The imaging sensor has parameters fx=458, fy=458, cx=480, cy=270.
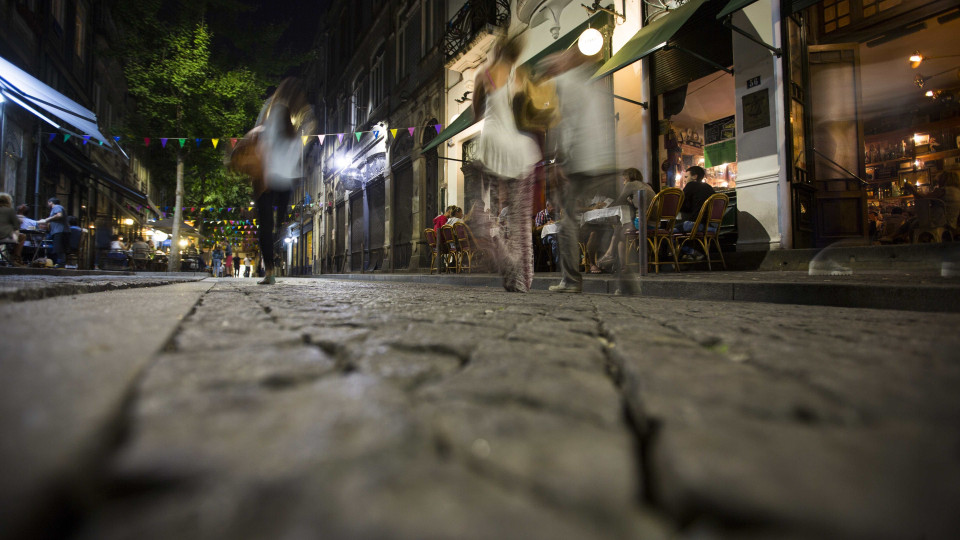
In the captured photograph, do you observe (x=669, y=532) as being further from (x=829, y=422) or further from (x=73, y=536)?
(x=73, y=536)

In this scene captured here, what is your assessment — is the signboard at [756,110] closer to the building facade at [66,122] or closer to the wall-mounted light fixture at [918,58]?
the wall-mounted light fixture at [918,58]

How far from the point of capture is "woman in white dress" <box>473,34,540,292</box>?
12.3ft

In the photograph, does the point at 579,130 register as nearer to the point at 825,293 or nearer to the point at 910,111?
the point at 825,293

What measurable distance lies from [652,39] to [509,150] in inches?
171

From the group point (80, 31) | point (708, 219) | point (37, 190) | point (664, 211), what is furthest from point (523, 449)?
point (80, 31)

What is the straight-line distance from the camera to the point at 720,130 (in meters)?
10.4

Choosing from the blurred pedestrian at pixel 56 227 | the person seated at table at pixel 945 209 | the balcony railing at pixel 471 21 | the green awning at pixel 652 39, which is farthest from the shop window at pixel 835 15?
the blurred pedestrian at pixel 56 227

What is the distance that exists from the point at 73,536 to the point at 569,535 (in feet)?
1.34

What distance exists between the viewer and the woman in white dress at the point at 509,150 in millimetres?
3750

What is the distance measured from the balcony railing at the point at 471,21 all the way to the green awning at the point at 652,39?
4.60m

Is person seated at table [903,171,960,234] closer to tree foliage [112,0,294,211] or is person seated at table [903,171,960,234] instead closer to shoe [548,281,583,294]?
shoe [548,281,583,294]

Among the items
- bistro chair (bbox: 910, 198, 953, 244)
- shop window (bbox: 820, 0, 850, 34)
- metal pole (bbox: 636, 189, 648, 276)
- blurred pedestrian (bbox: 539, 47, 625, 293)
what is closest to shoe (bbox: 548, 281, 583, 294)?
blurred pedestrian (bbox: 539, 47, 625, 293)

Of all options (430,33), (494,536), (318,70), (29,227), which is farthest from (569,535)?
(318,70)

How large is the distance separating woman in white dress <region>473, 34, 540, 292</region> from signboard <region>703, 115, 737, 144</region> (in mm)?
8240
